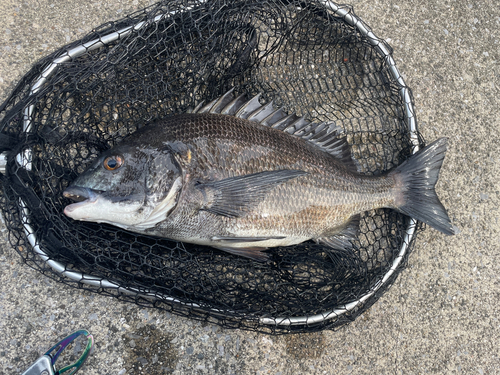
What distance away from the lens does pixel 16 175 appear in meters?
1.57

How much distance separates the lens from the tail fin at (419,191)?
79.3 inches

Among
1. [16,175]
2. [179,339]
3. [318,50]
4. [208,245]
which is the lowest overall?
[179,339]

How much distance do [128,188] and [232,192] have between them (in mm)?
486

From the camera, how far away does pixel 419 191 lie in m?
2.02

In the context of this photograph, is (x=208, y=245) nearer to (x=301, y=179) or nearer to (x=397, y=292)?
(x=301, y=179)

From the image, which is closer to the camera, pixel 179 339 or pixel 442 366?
pixel 179 339

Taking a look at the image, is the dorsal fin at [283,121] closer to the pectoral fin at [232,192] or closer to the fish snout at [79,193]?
the pectoral fin at [232,192]

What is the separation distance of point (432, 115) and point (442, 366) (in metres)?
1.71

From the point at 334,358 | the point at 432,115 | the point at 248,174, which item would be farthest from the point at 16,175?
the point at 432,115

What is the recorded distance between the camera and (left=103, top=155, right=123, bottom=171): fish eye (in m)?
1.61

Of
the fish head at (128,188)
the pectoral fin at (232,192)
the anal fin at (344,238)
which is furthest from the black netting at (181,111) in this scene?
the pectoral fin at (232,192)

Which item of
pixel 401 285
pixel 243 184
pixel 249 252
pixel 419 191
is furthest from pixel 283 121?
pixel 401 285

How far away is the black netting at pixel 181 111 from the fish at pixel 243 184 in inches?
6.1

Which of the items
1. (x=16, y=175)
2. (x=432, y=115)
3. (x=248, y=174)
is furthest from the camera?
(x=432, y=115)
